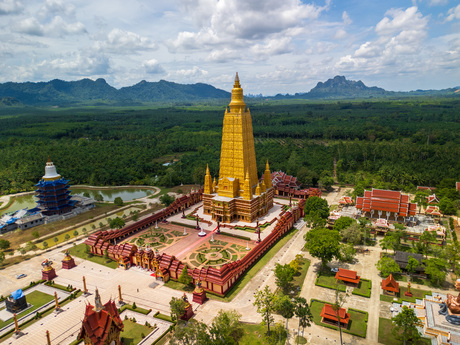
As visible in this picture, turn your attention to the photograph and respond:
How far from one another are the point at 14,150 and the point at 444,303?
11203 centimetres

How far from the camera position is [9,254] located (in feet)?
135

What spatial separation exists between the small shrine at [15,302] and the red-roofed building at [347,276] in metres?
31.9

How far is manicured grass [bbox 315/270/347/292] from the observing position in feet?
109

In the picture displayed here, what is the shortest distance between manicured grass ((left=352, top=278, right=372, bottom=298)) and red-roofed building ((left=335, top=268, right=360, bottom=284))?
67 cm

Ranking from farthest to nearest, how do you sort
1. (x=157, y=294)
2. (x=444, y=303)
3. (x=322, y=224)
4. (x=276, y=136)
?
(x=276, y=136) → (x=322, y=224) → (x=157, y=294) → (x=444, y=303)

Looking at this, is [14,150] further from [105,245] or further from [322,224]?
[322,224]

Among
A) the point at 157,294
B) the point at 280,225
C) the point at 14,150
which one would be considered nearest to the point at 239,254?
the point at 280,225

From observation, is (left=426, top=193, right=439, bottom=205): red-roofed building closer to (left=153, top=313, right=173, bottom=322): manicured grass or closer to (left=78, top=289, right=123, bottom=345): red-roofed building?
(left=153, top=313, right=173, bottom=322): manicured grass

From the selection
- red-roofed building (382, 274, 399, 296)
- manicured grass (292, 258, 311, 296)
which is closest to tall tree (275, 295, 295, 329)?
manicured grass (292, 258, 311, 296)

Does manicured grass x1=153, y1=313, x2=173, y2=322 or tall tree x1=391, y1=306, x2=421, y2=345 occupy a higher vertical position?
tall tree x1=391, y1=306, x2=421, y2=345

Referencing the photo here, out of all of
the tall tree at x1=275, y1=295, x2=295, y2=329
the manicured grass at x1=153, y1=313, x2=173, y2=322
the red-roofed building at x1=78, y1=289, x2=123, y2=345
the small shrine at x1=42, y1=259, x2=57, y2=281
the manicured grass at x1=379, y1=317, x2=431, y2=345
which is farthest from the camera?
the small shrine at x1=42, y1=259, x2=57, y2=281

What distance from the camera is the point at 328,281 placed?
3438 centimetres

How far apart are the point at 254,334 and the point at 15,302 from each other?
896 inches

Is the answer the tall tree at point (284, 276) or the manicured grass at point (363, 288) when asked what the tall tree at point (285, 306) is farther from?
the manicured grass at point (363, 288)
